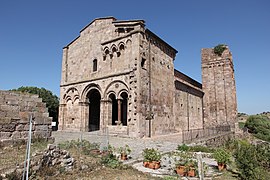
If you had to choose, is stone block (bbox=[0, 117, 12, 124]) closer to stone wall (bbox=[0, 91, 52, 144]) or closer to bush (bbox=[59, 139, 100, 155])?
stone wall (bbox=[0, 91, 52, 144])

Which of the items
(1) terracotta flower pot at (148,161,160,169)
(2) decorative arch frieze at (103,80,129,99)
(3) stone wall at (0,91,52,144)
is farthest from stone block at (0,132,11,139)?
(2) decorative arch frieze at (103,80,129,99)

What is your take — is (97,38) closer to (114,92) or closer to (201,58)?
(114,92)

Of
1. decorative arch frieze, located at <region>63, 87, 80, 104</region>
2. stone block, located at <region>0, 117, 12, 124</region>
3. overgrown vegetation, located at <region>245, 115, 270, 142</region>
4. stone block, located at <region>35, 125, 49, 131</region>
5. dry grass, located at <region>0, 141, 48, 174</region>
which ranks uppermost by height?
decorative arch frieze, located at <region>63, 87, 80, 104</region>

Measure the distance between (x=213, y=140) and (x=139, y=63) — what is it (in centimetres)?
939

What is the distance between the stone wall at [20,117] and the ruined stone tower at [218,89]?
78.8 ft

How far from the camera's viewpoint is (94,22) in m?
20.3

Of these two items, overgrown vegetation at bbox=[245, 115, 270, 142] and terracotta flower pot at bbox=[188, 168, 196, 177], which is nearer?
terracotta flower pot at bbox=[188, 168, 196, 177]

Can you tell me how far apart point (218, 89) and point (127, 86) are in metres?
16.8

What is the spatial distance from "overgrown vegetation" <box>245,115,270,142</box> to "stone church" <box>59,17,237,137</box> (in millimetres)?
5801

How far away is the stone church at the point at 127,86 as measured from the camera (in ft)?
53.1

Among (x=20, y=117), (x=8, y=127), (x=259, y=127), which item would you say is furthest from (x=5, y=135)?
(x=259, y=127)

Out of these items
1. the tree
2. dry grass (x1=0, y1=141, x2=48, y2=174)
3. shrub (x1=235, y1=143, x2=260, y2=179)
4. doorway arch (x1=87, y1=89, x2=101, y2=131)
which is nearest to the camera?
dry grass (x1=0, y1=141, x2=48, y2=174)

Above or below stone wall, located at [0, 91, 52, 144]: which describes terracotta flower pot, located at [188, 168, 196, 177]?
below

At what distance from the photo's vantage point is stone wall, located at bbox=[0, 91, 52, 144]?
7.38 m
